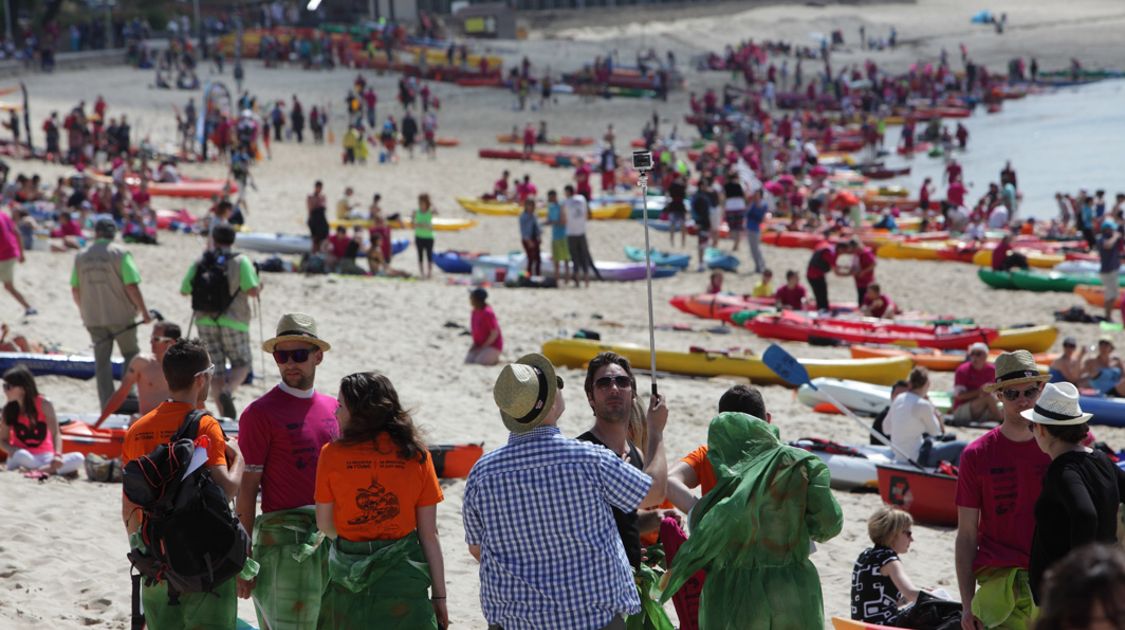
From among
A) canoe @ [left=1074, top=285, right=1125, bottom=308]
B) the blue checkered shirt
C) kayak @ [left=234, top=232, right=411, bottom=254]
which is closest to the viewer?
the blue checkered shirt

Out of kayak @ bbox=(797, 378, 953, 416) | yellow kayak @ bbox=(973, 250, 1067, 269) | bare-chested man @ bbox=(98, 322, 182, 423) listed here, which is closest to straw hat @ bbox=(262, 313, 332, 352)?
bare-chested man @ bbox=(98, 322, 182, 423)

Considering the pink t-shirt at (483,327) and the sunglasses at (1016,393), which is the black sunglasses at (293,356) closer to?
the sunglasses at (1016,393)

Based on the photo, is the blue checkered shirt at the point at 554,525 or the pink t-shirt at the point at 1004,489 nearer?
the blue checkered shirt at the point at 554,525

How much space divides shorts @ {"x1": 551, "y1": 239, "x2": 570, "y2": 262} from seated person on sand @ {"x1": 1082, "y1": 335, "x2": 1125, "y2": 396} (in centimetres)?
805

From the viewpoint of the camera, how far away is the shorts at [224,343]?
8.97 meters

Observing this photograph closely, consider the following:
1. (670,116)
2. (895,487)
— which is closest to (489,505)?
(895,487)

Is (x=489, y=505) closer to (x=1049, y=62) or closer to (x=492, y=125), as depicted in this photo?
(x=492, y=125)

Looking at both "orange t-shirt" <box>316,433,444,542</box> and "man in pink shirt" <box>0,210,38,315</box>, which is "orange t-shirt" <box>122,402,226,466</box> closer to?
"orange t-shirt" <box>316,433,444,542</box>

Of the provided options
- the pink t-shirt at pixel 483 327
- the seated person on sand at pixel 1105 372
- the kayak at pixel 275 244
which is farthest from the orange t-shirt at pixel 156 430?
the kayak at pixel 275 244

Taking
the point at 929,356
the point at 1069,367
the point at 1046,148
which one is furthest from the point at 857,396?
the point at 1046,148

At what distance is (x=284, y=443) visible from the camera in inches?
177

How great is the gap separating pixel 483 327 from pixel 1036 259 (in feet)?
36.4

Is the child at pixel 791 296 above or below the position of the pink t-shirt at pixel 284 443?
below

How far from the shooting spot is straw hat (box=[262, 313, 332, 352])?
14.9 feet
